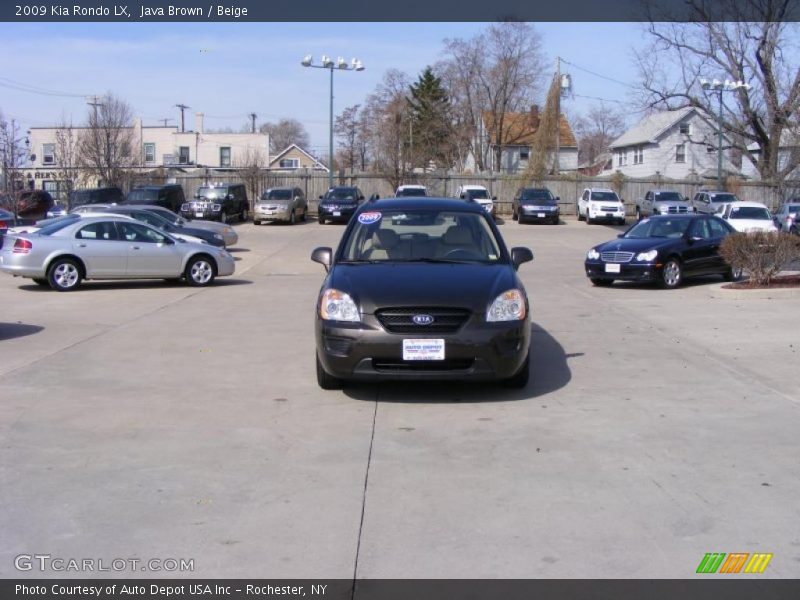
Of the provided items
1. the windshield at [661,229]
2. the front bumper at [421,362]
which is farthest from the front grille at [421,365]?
the windshield at [661,229]

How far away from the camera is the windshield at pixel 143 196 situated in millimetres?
35506

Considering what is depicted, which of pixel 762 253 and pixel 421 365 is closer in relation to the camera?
pixel 421 365

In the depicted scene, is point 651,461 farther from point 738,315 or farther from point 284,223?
point 284,223

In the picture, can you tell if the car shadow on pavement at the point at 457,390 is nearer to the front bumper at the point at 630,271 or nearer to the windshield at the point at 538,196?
the front bumper at the point at 630,271

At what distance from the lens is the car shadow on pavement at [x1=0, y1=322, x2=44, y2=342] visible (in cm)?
1130

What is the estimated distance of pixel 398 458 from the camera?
20.2ft

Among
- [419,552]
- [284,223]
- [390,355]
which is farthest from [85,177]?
[419,552]

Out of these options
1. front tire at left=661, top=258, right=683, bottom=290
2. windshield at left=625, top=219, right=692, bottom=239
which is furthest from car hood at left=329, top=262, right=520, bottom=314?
windshield at left=625, top=219, right=692, bottom=239

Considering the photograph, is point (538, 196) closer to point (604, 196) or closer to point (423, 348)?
point (604, 196)

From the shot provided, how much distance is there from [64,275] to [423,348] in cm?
1156

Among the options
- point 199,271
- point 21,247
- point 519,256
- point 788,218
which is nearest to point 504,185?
point 788,218

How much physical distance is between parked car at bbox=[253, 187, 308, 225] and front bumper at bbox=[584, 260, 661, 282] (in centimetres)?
2410

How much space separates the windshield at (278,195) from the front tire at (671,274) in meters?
25.8

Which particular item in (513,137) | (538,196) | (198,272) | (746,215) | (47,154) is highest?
(513,137)
